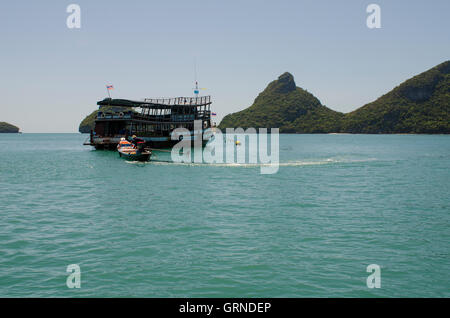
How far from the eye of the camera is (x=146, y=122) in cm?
7144

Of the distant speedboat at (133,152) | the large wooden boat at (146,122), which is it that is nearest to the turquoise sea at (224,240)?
the distant speedboat at (133,152)

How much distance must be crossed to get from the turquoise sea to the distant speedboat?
17.4 metres

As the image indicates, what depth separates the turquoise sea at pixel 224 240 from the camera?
1071 centimetres

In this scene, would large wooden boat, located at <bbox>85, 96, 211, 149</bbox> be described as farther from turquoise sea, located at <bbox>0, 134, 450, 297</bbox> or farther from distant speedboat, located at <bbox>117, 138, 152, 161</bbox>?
turquoise sea, located at <bbox>0, 134, 450, 297</bbox>

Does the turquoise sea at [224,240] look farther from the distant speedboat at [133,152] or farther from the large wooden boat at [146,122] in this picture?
the large wooden boat at [146,122]

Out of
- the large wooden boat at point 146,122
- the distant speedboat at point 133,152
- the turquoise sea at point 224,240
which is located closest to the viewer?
the turquoise sea at point 224,240

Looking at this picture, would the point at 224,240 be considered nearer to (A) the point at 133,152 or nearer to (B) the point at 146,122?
(A) the point at 133,152

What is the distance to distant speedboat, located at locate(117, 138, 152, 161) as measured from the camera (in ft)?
154

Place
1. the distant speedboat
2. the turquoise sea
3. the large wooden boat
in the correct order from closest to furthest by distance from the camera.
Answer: the turquoise sea, the distant speedboat, the large wooden boat

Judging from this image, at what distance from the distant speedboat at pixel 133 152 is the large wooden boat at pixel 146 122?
14.9m

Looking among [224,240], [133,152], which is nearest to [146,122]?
[133,152]

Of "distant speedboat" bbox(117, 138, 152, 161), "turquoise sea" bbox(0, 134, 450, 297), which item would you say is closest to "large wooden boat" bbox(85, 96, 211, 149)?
"distant speedboat" bbox(117, 138, 152, 161)
